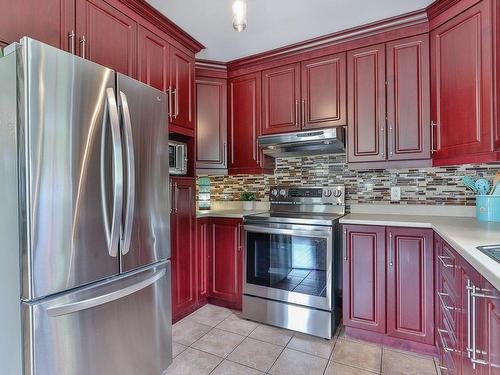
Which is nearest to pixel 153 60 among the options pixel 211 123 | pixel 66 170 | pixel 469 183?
pixel 211 123

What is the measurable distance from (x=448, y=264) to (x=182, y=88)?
2.19m

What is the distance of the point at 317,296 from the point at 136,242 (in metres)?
1.37

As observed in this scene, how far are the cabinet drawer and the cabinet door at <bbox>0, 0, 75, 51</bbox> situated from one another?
7.18 ft

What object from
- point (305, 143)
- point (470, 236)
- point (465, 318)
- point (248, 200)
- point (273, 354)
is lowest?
point (273, 354)

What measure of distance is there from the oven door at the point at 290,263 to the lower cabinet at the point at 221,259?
14 centimetres

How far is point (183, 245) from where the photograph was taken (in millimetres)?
2365

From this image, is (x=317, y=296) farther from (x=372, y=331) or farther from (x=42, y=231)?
(x=42, y=231)

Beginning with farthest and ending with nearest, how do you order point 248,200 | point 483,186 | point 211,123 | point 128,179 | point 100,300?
point 248,200
point 211,123
point 483,186
point 128,179
point 100,300

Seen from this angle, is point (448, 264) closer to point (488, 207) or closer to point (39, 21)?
point (488, 207)

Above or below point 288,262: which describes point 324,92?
above

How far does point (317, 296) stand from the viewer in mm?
2125

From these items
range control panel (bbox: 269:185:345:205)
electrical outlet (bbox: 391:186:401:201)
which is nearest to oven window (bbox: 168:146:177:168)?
range control panel (bbox: 269:185:345:205)

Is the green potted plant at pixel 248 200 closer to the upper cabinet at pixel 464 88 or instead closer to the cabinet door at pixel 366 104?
the cabinet door at pixel 366 104

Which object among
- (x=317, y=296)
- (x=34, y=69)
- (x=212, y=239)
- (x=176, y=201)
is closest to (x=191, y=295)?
(x=212, y=239)
